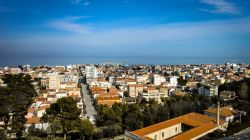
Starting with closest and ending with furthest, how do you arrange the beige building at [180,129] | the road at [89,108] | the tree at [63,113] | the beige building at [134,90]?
1. the beige building at [180,129]
2. the tree at [63,113]
3. the road at [89,108]
4. the beige building at [134,90]

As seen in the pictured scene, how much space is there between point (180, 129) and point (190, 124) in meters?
1.04

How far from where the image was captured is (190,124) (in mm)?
18984

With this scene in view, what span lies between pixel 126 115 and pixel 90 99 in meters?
18.6

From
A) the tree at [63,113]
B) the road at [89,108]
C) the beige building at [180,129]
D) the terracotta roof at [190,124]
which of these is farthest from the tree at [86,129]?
the road at [89,108]

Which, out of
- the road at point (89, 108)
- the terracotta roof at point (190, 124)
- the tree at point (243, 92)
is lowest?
the road at point (89, 108)

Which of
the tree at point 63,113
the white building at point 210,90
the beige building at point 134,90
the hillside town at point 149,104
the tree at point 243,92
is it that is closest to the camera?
the hillside town at point 149,104

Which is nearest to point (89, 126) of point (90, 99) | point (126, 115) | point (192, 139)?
point (126, 115)

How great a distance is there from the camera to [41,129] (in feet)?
73.3

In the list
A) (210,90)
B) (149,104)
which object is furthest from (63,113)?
(210,90)

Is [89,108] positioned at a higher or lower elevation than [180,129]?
lower

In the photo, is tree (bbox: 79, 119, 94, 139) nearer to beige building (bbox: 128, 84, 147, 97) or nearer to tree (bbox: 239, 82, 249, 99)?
tree (bbox: 239, 82, 249, 99)

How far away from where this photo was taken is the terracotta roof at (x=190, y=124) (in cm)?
1622

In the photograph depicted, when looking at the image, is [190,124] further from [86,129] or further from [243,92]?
[243,92]

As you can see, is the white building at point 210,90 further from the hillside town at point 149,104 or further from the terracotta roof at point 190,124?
the terracotta roof at point 190,124
